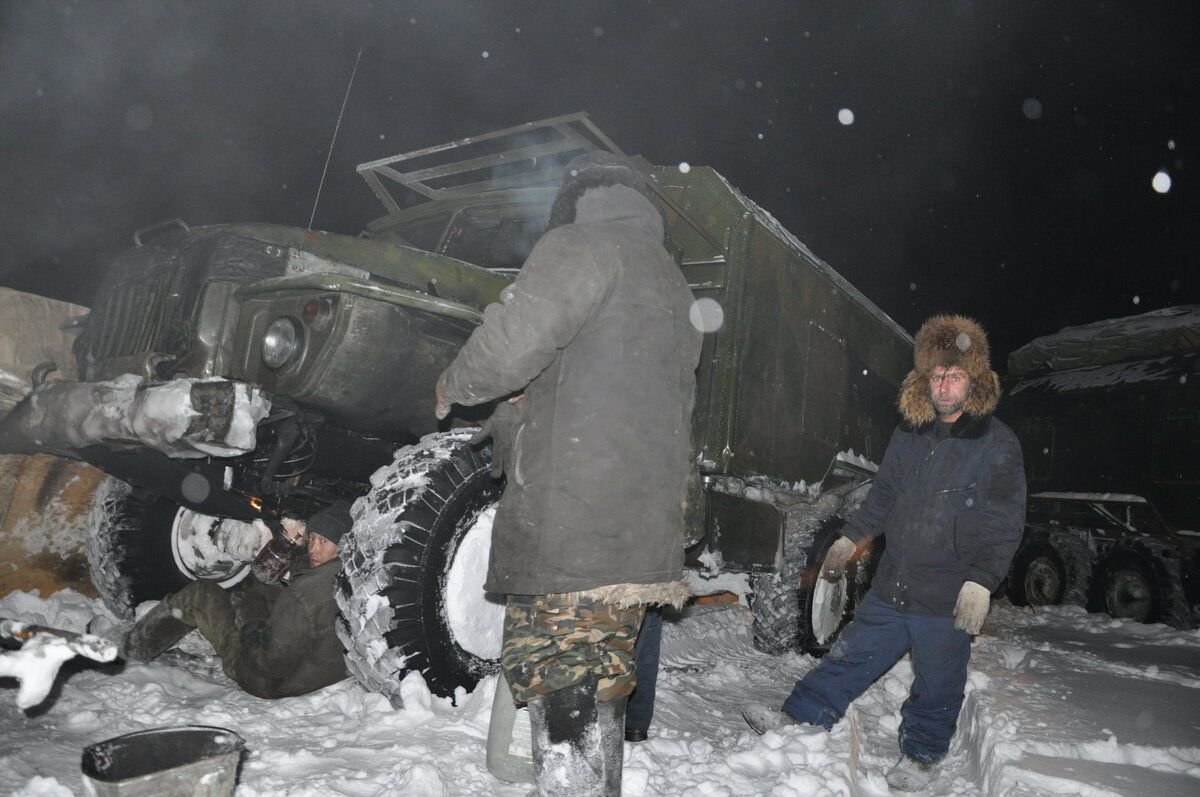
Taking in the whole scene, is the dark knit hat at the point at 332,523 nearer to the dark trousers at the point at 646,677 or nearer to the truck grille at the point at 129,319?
the truck grille at the point at 129,319

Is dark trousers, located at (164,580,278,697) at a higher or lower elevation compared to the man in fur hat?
lower

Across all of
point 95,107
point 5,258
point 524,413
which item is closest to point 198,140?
point 95,107

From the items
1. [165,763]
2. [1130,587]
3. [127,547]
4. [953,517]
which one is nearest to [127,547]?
[127,547]

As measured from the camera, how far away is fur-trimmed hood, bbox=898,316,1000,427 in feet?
10.2

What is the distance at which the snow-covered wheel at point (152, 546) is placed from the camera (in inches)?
155

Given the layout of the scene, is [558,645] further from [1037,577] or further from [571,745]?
[1037,577]

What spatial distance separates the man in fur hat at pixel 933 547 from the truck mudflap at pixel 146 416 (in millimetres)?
2497

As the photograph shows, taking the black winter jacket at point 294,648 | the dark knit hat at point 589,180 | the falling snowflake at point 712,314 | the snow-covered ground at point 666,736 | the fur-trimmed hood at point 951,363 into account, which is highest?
the falling snowflake at point 712,314

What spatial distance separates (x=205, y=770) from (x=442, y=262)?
7.91 feet

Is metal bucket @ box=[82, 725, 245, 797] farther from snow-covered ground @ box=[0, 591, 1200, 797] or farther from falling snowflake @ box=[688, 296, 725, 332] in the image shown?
falling snowflake @ box=[688, 296, 725, 332]

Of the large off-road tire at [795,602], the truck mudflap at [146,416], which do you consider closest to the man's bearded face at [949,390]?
the large off-road tire at [795,602]

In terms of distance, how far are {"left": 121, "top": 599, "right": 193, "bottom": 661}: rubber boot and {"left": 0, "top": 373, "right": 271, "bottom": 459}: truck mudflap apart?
83 centimetres

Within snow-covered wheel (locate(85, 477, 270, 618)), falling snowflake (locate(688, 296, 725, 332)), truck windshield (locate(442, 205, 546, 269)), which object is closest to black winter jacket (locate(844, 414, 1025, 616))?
falling snowflake (locate(688, 296, 725, 332))

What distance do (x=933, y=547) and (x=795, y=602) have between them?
5.83 feet
